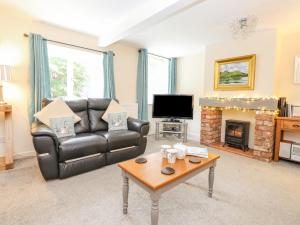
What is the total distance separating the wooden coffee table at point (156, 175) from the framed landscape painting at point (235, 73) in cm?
229

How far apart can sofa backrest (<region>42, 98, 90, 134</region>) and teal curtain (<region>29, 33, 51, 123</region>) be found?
0.22 meters

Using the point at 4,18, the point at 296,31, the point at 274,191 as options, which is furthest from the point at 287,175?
the point at 4,18

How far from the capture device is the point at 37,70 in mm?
2859

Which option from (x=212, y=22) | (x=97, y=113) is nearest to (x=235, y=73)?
(x=212, y=22)

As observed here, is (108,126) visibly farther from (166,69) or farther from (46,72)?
(166,69)

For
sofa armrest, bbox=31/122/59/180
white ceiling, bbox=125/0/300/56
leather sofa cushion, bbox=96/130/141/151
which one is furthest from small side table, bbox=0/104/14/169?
white ceiling, bbox=125/0/300/56

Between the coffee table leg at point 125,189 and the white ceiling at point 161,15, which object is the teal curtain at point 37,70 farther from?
the coffee table leg at point 125,189

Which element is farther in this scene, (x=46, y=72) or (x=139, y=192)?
(x=46, y=72)

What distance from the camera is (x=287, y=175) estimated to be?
97.1 inches

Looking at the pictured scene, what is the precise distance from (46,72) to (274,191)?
3797mm

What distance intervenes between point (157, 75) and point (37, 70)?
3031 millimetres

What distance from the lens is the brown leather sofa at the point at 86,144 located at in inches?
81.7

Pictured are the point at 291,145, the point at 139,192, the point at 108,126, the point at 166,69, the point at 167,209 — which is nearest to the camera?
the point at 167,209

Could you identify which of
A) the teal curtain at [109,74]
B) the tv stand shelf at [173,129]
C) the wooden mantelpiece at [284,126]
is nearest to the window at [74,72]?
the teal curtain at [109,74]
